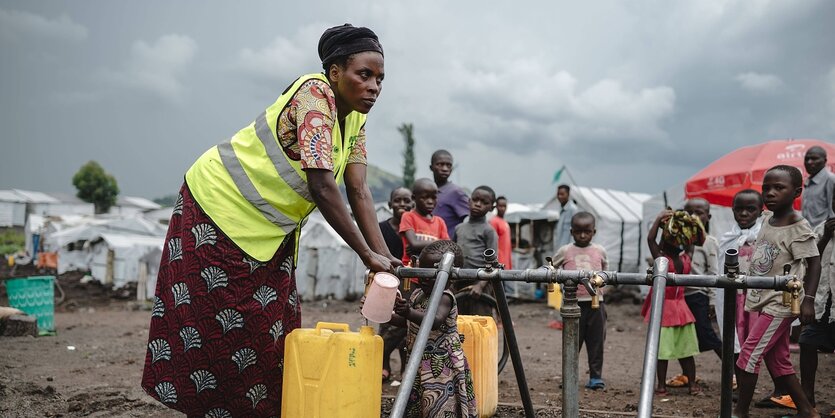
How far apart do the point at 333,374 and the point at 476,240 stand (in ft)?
10.7

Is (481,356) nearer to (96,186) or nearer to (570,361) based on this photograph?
(570,361)

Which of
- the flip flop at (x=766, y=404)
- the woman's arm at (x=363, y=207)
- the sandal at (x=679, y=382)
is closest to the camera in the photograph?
the woman's arm at (x=363, y=207)

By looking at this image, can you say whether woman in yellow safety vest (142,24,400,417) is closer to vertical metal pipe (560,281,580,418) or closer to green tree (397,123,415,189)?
vertical metal pipe (560,281,580,418)

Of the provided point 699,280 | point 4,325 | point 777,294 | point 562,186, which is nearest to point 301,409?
point 699,280

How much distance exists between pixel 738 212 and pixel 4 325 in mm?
8288

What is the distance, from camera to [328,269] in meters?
15.7

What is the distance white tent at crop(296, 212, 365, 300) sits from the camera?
1543 centimetres

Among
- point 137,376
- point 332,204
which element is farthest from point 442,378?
point 137,376

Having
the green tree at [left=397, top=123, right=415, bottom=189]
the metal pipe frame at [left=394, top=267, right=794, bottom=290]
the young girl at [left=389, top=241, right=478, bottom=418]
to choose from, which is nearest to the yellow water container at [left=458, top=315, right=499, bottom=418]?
the young girl at [left=389, top=241, right=478, bottom=418]

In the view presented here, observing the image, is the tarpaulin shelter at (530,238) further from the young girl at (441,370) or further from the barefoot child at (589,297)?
the young girl at (441,370)

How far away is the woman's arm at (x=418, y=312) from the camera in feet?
8.90

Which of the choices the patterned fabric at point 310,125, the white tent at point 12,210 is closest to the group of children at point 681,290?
the patterned fabric at point 310,125

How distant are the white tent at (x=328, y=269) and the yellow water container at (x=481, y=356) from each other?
11485 mm

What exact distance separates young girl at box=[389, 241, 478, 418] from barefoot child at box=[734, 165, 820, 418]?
1.86 m
